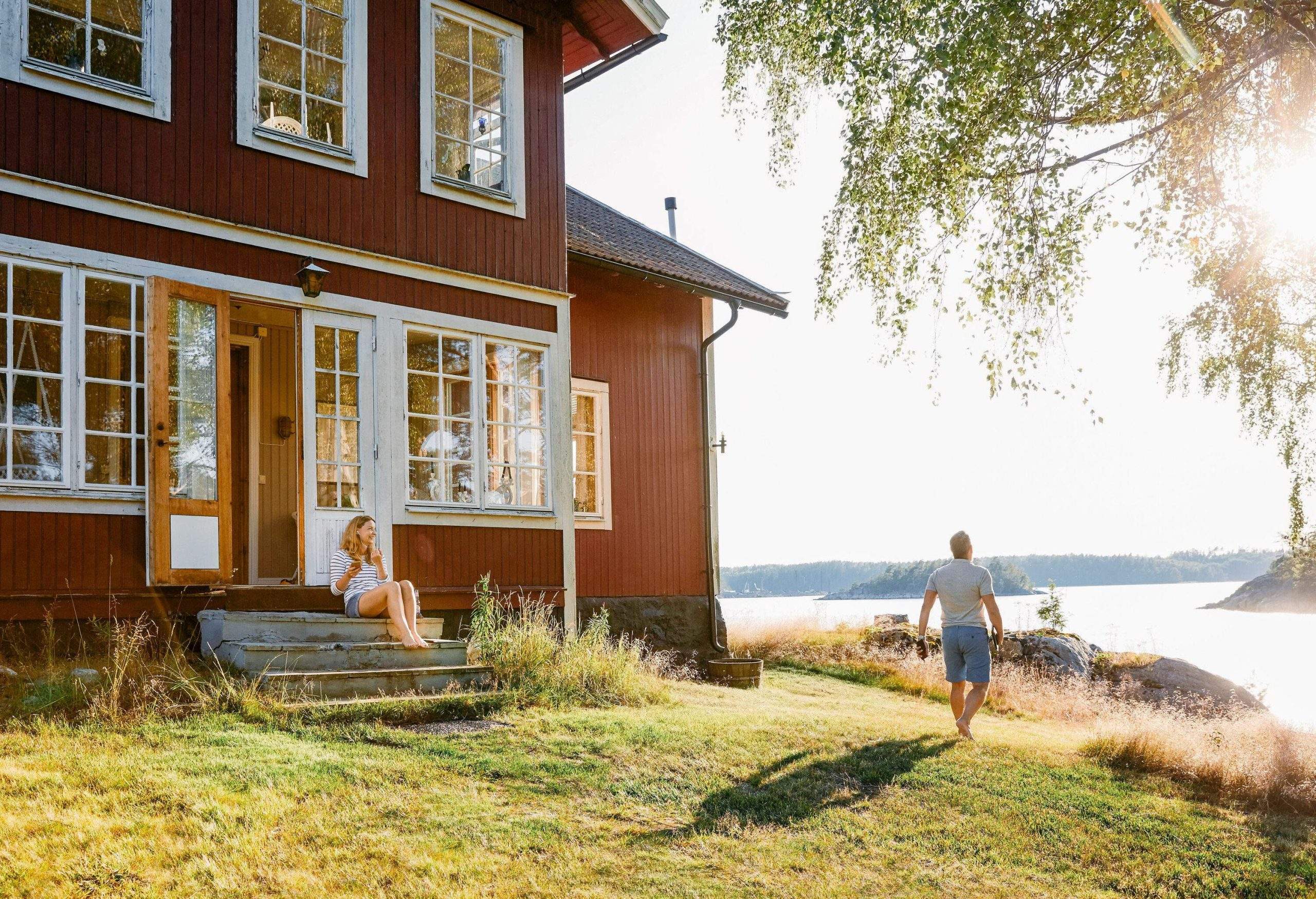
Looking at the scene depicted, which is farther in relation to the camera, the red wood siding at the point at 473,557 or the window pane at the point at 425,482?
the window pane at the point at 425,482

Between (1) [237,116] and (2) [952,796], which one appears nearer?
(2) [952,796]

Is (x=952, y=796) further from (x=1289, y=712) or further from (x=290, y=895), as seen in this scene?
(x=1289, y=712)

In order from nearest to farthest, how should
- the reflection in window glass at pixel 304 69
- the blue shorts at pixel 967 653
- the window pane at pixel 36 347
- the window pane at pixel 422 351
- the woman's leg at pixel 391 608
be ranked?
1. the window pane at pixel 36 347
2. the woman's leg at pixel 391 608
3. the blue shorts at pixel 967 653
4. the reflection in window glass at pixel 304 69
5. the window pane at pixel 422 351

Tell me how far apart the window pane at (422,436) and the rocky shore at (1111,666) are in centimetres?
791

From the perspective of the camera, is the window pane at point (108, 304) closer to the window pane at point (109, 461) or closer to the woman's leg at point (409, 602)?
the window pane at point (109, 461)

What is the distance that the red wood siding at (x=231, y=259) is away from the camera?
7.82m

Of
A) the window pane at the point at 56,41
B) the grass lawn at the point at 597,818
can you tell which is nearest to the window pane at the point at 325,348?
the window pane at the point at 56,41

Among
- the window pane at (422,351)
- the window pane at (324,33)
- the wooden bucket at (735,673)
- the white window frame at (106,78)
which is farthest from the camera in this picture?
the wooden bucket at (735,673)

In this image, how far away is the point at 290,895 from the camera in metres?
4.55

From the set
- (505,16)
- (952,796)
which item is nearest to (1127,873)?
(952,796)

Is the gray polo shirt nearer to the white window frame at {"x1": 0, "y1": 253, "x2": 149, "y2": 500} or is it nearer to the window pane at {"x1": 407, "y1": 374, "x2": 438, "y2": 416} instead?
the window pane at {"x1": 407, "y1": 374, "x2": 438, "y2": 416}

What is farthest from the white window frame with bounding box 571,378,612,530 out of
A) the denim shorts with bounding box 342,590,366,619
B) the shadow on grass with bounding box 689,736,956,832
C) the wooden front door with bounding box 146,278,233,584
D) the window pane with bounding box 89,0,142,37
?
the window pane with bounding box 89,0,142,37

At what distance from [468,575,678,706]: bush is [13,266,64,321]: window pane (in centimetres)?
395

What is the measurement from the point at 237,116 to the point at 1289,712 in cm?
1253
